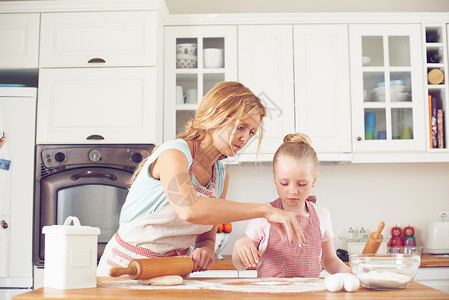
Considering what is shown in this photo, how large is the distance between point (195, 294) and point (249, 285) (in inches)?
7.3

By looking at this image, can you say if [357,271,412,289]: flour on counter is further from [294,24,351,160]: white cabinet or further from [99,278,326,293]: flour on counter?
[294,24,351,160]: white cabinet

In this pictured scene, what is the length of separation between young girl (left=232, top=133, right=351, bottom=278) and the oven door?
3.85 feet

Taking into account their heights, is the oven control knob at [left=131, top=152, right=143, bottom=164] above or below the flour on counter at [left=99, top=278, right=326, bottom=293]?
above

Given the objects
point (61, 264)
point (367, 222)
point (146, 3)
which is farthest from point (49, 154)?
point (367, 222)

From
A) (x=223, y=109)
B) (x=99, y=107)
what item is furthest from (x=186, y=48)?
(x=223, y=109)

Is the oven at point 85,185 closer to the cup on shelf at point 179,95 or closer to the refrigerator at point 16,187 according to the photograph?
the refrigerator at point 16,187

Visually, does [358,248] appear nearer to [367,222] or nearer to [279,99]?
[367,222]

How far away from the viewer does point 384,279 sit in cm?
122

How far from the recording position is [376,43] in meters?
3.15

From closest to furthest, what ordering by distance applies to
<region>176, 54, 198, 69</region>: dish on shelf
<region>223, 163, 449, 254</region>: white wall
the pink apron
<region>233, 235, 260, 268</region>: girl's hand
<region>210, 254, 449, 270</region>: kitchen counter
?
<region>233, 235, 260, 268</region>: girl's hand, the pink apron, <region>210, 254, 449, 270</region>: kitchen counter, <region>176, 54, 198, 69</region>: dish on shelf, <region>223, 163, 449, 254</region>: white wall

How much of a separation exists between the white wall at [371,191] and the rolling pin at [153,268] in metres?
1.99

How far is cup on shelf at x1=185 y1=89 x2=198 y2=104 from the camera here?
3.12 m

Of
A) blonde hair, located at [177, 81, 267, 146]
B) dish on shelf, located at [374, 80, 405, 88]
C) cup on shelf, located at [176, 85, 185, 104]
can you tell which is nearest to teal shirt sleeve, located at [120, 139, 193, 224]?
blonde hair, located at [177, 81, 267, 146]

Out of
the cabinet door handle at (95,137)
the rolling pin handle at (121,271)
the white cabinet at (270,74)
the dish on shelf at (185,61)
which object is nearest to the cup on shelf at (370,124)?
the white cabinet at (270,74)
